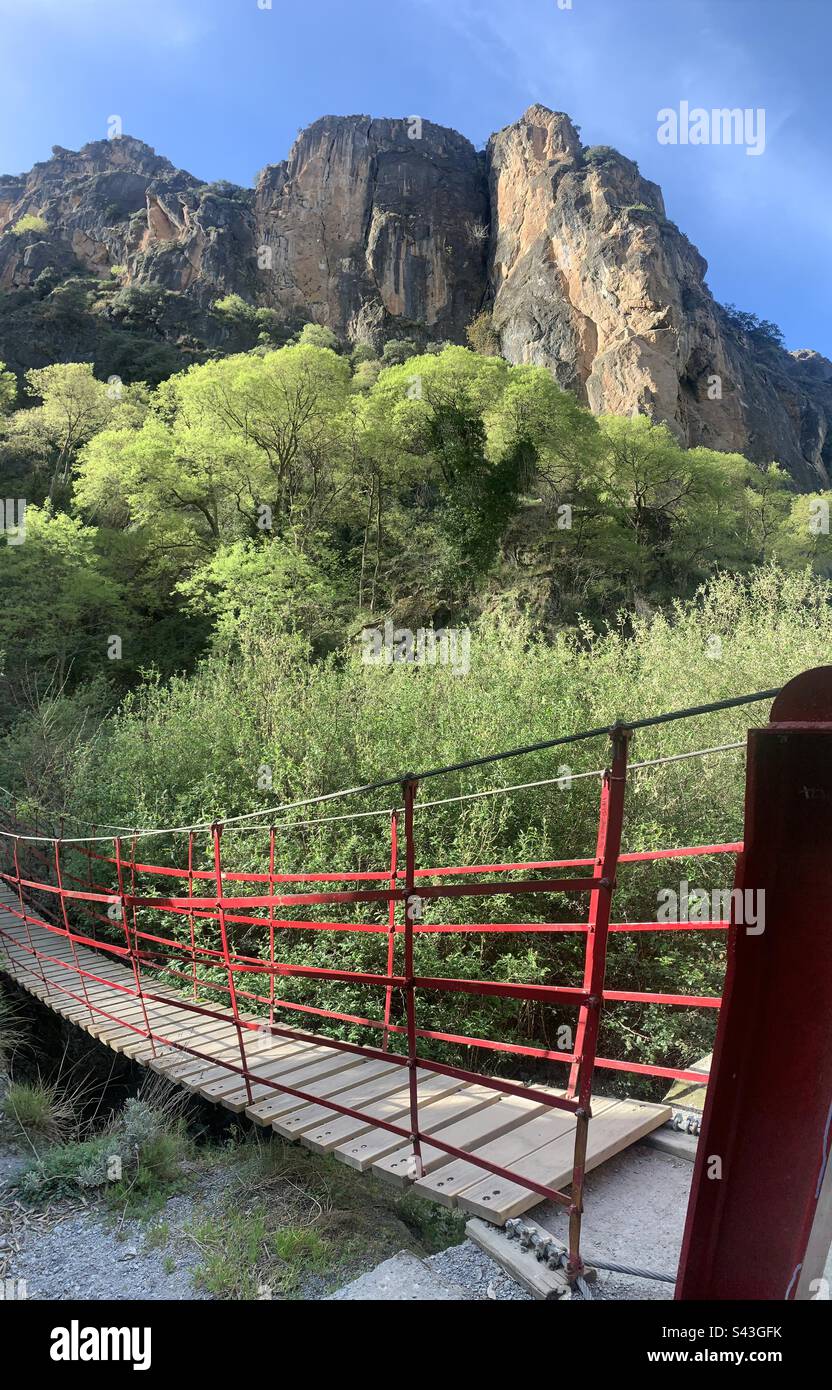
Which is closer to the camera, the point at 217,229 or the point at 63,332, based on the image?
the point at 63,332

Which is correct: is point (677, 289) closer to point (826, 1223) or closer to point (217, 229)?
point (217, 229)

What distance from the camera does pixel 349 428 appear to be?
22.3 m

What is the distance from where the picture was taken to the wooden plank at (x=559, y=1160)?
220 cm

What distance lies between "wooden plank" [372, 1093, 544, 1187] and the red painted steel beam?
4.64ft

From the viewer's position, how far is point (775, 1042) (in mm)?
1228

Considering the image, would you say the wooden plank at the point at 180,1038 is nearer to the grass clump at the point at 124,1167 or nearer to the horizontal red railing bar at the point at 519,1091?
the grass clump at the point at 124,1167

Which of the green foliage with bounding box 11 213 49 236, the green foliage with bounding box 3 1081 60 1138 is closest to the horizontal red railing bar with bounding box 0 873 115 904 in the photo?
the green foliage with bounding box 3 1081 60 1138

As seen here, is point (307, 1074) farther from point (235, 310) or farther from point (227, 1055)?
point (235, 310)

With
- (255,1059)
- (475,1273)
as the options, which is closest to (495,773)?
(255,1059)

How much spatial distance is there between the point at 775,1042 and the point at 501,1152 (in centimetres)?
163

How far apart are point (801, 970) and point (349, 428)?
2290cm

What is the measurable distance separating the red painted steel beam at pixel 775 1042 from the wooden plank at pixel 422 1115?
5.58ft

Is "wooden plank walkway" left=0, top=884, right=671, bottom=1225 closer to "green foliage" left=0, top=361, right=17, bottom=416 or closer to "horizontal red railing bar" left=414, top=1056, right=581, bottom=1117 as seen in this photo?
"horizontal red railing bar" left=414, top=1056, right=581, bottom=1117
